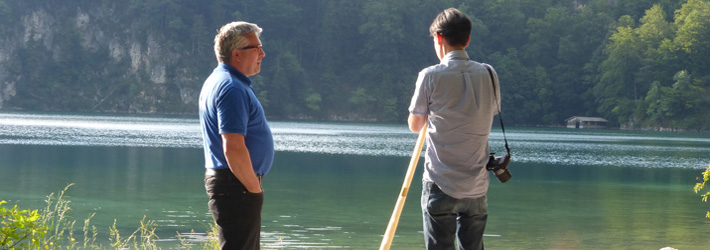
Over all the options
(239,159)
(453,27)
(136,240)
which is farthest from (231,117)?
(136,240)

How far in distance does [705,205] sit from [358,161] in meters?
13.9

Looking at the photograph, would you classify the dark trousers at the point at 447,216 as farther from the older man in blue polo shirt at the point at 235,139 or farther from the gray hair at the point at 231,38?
Answer: the gray hair at the point at 231,38

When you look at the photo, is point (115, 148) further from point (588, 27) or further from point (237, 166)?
point (588, 27)

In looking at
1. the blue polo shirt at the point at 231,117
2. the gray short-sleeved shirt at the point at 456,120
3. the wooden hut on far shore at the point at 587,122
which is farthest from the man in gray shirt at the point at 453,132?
the wooden hut on far shore at the point at 587,122

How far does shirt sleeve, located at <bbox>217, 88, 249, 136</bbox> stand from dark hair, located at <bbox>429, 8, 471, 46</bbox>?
100 centimetres

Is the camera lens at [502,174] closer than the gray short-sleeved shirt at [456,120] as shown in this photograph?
No

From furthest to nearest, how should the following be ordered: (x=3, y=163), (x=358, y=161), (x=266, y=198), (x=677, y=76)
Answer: (x=677, y=76) < (x=358, y=161) < (x=3, y=163) < (x=266, y=198)

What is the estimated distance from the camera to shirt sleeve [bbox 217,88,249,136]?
4.14 meters

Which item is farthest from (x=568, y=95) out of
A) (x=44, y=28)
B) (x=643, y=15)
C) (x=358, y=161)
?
(x=358, y=161)

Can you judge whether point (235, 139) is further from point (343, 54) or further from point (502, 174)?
point (343, 54)

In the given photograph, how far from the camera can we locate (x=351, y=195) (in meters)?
19.9

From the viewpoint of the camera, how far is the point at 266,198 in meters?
18.2

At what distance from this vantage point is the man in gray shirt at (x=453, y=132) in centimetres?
431

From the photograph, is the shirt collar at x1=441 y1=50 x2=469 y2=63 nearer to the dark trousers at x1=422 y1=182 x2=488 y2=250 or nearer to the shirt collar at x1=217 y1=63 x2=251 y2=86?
the dark trousers at x1=422 y1=182 x2=488 y2=250
